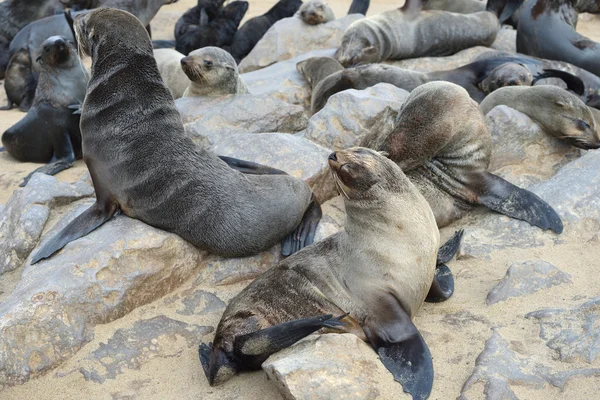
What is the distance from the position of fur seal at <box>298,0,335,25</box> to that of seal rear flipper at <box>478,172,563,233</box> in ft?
16.7

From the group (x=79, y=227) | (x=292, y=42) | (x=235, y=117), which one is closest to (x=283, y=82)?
(x=292, y=42)

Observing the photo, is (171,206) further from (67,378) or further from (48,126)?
(48,126)

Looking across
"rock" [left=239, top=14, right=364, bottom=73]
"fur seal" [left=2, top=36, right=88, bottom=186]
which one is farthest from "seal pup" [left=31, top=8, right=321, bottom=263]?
"rock" [left=239, top=14, right=364, bottom=73]

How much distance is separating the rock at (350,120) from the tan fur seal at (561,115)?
1.02 meters

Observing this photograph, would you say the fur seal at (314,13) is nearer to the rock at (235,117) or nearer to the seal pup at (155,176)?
the rock at (235,117)

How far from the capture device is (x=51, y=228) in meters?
4.77

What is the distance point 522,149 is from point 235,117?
7.25 feet

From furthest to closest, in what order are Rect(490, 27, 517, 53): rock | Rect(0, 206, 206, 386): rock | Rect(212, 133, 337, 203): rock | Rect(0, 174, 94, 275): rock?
Rect(490, 27, 517, 53): rock, Rect(212, 133, 337, 203): rock, Rect(0, 174, 94, 275): rock, Rect(0, 206, 206, 386): rock

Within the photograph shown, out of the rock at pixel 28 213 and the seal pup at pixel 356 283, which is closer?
the seal pup at pixel 356 283

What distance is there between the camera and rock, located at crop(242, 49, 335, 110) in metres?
7.90

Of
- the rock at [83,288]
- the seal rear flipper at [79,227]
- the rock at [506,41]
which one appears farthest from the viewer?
the rock at [506,41]

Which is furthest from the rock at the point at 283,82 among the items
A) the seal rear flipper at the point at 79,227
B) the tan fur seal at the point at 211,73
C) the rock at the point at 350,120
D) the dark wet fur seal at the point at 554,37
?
the seal rear flipper at the point at 79,227

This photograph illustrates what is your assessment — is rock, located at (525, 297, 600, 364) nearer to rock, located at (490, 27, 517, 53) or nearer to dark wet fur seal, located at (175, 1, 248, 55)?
rock, located at (490, 27, 517, 53)

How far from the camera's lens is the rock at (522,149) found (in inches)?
221
